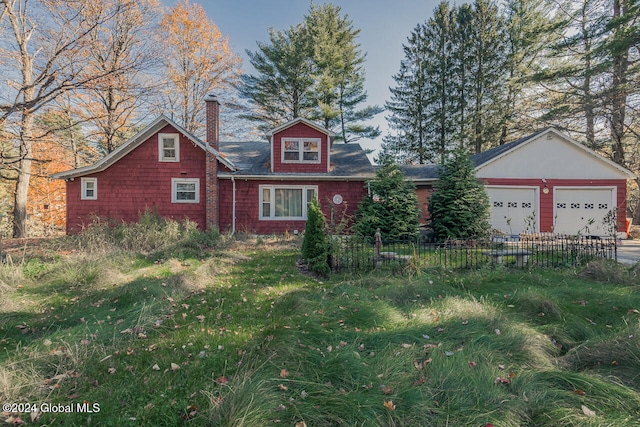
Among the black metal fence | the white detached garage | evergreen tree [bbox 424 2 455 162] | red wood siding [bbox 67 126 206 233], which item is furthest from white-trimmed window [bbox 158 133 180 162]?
evergreen tree [bbox 424 2 455 162]

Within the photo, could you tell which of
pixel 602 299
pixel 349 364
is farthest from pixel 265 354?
pixel 602 299

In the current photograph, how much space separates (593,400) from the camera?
2.37 meters

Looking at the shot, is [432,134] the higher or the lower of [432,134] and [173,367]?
the higher

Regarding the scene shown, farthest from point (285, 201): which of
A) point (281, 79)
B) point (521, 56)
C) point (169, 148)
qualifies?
point (521, 56)

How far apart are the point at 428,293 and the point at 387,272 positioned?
1582 mm

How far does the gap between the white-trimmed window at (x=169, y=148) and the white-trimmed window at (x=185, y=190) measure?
3.42 ft

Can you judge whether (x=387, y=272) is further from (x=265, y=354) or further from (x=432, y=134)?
(x=432, y=134)

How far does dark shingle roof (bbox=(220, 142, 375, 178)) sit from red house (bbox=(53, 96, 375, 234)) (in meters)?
0.10

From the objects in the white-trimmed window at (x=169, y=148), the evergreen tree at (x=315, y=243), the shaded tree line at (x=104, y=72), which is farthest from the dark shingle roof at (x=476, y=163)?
the shaded tree line at (x=104, y=72)

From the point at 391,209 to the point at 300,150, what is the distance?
551 cm

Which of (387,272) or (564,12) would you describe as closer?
(387,272)

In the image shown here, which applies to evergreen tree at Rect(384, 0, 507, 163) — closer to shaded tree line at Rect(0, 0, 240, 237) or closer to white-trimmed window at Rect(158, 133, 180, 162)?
shaded tree line at Rect(0, 0, 240, 237)

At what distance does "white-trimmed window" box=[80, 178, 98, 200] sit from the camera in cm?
1323

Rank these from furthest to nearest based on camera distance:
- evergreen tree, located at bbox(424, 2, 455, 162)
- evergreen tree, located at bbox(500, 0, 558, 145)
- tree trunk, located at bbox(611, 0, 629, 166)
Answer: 1. evergreen tree, located at bbox(424, 2, 455, 162)
2. evergreen tree, located at bbox(500, 0, 558, 145)
3. tree trunk, located at bbox(611, 0, 629, 166)
